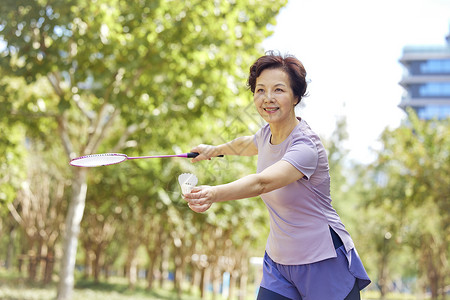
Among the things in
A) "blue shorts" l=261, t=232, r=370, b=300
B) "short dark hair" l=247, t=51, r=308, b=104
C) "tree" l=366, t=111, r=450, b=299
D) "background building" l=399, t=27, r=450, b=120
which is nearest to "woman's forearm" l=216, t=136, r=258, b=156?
"short dark hair" l=247, t=51, r=308, b=104

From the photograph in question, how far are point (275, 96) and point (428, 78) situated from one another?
89.0 meters

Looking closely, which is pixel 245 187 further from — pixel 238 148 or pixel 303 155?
pixel 238 148

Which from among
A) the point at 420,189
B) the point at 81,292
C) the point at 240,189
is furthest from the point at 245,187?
the point at 420,189

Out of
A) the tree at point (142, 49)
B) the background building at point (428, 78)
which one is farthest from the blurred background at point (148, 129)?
the background building at point (428, 78)

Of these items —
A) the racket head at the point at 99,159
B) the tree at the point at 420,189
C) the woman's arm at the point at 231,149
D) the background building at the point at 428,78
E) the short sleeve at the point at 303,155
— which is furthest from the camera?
the background building at the point at 428,78

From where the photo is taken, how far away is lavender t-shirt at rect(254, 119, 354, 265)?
8.89 ft

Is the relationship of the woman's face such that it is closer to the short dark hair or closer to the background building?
the short dark hair

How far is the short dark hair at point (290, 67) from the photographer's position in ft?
8.99

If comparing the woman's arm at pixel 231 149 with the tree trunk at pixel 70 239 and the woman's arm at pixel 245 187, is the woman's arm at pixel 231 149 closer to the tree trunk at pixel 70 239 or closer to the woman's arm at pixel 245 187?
the woman's arm at pixel 245 187

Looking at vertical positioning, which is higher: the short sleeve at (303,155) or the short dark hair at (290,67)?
the short dark hair at (290,67)

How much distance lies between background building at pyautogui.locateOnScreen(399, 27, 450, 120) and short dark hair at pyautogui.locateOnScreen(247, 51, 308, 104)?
87.0 metres

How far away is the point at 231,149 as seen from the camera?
328 centimetres

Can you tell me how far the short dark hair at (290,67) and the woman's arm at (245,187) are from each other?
443 millimetres

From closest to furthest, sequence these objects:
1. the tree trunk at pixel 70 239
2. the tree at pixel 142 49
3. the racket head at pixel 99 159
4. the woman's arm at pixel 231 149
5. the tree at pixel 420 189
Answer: the racket head at pixel 99 159, the woman's arm at pixel 231 149, the tree at pixel 142 49, the tree trunk at pixel 70 239, the tree at pixel 420 189
